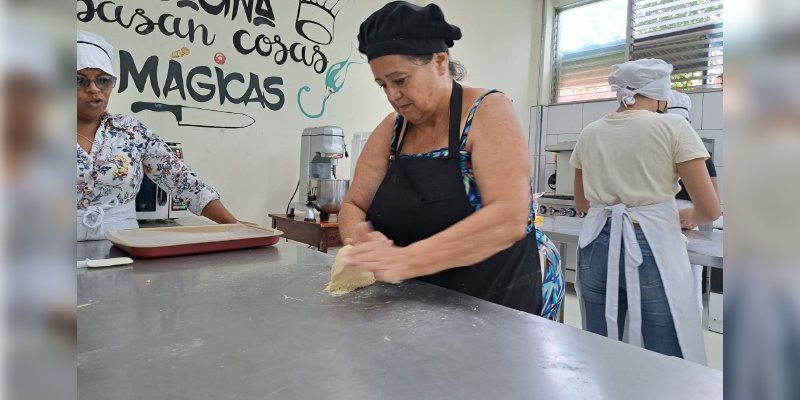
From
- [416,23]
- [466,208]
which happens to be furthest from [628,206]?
[416,23]

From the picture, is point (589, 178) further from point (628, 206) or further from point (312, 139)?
point (312, 139)

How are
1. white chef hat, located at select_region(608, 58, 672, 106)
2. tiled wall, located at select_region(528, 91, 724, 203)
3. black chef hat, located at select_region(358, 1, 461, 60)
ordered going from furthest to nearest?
tiled wall, located at select_region(528, 91, 724, 203) < white chef hat, located at select_region(608, 58, 672, 106) < black chef hat, located at select_region(358, 1, 461, 60)

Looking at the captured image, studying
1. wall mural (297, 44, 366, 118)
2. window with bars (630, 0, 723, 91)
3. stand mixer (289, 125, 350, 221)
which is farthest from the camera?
window with bars (630, 0, 723, 91)

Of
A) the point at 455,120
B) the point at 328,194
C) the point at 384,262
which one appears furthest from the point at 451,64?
the point at 328,194

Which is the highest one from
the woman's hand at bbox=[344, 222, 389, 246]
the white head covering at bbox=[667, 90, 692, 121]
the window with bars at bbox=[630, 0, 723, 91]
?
the window with bars at bbox=[630, 0, 723, 91]

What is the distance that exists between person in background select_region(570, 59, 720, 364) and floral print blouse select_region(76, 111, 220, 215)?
5.01ft

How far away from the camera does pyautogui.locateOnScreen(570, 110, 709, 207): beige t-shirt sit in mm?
1770

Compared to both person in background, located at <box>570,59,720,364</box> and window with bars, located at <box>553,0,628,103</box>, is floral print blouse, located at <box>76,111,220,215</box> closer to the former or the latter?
person in background, located at <box>570,59,720,364</box>

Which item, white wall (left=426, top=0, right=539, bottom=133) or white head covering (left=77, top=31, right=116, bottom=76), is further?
white wall (left=426, top=0, right=539, bottom=133)

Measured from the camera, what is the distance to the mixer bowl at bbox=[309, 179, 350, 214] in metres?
2.70

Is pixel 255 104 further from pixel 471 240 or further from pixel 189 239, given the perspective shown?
pixel 471 240

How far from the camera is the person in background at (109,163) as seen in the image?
5.36 feet

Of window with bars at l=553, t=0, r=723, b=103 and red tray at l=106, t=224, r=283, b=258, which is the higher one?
window with bars at l=553, t=0, r=723, b=103

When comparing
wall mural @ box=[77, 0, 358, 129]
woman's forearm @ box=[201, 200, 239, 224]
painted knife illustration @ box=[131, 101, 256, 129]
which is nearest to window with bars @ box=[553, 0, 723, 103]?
wall mural @ box=[77, 0, 358, 129]
